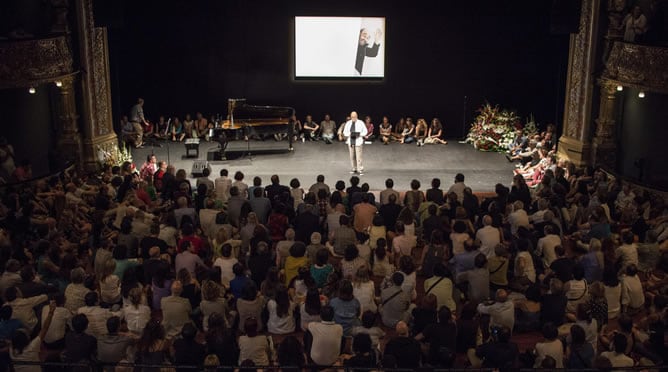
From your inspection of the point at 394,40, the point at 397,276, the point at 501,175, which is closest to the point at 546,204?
the point at 397,276

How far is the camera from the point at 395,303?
865 centimetres

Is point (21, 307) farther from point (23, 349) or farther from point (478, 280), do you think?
point (478, 280)

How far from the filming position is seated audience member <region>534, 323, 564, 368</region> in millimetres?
7277

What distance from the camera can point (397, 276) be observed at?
839 cm

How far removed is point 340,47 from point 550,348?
13.4 m

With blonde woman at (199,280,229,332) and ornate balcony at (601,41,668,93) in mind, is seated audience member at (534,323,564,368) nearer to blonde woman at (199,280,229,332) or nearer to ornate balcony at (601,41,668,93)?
blonde woman at (199,280,229,332)

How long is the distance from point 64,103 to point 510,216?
372 inches

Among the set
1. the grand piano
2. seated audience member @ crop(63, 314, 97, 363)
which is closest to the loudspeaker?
the grand piano

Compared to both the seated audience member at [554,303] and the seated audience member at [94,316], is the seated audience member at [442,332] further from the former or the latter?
the seated audience member at [94,316]

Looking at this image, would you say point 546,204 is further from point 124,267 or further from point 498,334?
point 124,267

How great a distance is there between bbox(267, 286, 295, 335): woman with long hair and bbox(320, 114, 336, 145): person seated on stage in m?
10.9

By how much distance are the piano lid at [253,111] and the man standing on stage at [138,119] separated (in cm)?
222

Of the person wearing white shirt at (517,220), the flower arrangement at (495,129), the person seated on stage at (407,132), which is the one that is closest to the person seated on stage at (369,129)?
the person seated on stage at (407,132)

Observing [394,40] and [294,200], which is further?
[394,40]
